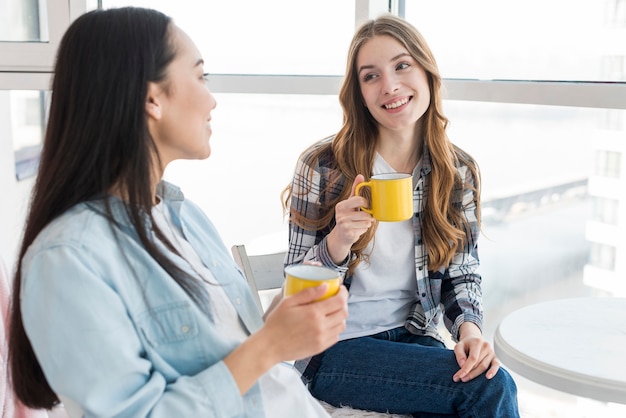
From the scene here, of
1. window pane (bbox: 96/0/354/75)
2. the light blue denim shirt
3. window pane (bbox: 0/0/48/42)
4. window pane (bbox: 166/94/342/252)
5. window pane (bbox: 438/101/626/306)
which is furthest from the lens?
window pane (bbox: 166/94/342/252)

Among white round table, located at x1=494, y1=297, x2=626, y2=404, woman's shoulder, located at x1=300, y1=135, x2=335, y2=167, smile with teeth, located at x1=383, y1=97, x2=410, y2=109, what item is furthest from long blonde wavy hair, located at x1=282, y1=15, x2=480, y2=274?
white round table, located at x1=494, y1=297, x2=626, y2=404

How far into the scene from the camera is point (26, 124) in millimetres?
2869

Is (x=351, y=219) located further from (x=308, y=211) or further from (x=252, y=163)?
(x=252, y=163)

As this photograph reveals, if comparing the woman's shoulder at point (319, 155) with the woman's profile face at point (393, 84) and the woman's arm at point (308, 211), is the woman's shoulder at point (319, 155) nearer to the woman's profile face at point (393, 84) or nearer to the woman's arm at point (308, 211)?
the woman's arm at point (308, 211)

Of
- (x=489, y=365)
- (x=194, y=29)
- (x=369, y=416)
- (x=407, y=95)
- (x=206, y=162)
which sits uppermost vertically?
(x=194, y=29)

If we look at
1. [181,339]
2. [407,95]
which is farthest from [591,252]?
[181,339]

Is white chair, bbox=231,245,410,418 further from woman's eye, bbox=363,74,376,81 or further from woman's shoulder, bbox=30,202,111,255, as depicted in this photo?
woman's shoulder, bbox=30,202,111,255

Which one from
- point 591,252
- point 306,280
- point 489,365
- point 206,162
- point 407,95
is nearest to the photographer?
point 306,280

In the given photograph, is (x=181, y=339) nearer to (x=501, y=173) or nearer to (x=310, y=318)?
(x=310, y=318)

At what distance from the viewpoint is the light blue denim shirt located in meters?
0.90

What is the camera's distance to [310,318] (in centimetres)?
100

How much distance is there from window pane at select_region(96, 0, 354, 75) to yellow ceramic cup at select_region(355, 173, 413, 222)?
98 centimetres

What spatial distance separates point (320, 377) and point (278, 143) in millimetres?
1181

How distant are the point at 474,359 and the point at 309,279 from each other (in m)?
0.60
